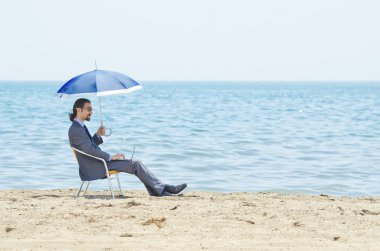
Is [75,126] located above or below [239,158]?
above

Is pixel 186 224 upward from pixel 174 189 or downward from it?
upward

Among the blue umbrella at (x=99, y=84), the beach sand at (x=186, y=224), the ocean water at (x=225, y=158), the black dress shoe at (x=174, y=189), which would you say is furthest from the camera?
the ocean water at (x=225, y=158)

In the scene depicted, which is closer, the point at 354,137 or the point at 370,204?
the point at 370,204

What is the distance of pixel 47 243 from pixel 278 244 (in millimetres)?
1877

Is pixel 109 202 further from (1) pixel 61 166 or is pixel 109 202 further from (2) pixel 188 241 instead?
(1) pixel 61 166

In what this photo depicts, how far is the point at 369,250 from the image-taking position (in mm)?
6375

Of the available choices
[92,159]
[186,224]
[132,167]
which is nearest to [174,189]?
[132,167]

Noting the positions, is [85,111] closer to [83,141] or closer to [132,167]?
[83,141]

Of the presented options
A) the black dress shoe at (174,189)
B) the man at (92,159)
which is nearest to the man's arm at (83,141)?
the man at (92,159)

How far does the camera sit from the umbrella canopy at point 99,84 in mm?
9172

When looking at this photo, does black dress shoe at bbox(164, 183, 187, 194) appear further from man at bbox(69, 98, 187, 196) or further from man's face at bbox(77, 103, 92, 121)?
man's face at bbox(77, 103, 92, 121)

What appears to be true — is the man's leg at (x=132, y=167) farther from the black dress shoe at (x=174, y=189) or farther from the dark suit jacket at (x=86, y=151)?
the black dress shoe at (x=174, y=189)

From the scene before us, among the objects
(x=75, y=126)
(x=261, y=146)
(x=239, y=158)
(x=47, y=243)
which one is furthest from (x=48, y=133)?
(x=47, y=243)

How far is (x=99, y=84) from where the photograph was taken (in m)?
9.20
